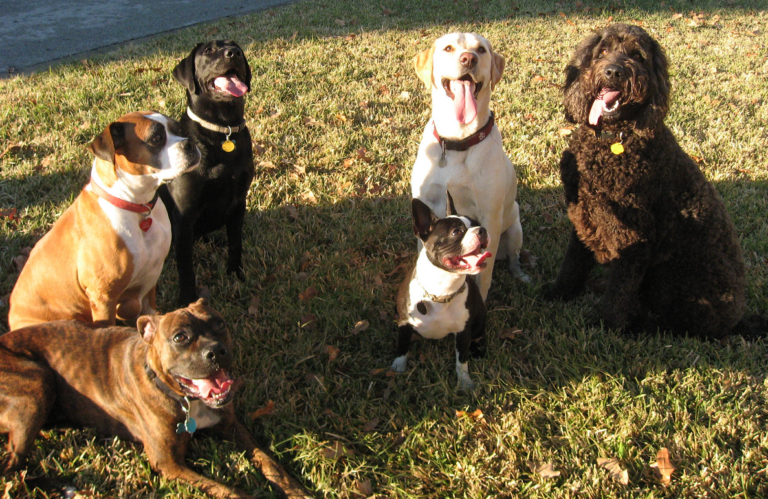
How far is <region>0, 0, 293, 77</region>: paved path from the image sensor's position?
842 centimetres

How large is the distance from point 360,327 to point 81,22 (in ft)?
31.5

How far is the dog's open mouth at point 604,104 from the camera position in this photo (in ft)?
10.3

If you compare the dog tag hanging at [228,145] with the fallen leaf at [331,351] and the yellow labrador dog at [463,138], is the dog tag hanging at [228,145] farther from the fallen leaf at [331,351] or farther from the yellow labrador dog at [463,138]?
the fallen leaf at [331,351]

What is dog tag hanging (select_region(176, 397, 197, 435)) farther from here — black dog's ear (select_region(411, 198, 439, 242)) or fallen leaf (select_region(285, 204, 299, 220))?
fallen leaf (select_region(285, 204, 299, 220))

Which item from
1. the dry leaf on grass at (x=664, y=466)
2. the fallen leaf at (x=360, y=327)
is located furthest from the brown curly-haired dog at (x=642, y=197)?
the fallen leaf at (x=360, y=327)

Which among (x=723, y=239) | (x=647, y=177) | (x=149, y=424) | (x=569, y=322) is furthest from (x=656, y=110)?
(x=149, y=424)

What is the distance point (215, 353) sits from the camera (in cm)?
236

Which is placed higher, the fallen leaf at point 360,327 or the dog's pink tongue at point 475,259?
the dog's pink tongue at point 475,259

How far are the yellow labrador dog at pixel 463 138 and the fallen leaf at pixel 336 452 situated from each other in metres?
1.44

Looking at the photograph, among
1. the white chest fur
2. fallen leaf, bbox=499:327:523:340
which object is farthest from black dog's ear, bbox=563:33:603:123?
the white chest fur

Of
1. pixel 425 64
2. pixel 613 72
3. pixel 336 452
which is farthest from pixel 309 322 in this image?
pixel 613 72

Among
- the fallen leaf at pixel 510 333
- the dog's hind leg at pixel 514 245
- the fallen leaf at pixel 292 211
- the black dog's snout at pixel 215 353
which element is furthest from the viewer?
the fallen leaf at pixel 292 211

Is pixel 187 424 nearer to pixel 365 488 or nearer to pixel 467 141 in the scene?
pixel 365 488

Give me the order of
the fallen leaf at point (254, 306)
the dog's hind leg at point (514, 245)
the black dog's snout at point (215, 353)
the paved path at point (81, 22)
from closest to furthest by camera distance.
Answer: the black dog's snout at point (215, 353), the fallen leaf at point (254, 306), the dog's hind leg at point (514, 245), the paved path at point (81, 22)
